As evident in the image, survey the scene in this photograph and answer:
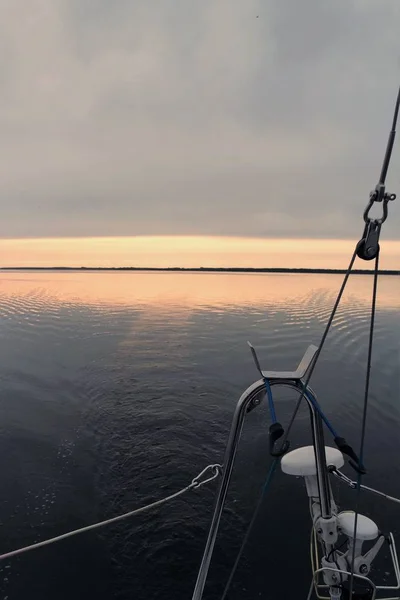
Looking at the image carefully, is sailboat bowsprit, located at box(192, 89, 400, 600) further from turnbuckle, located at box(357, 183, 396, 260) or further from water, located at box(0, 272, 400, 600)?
water, located at box(0, 272, 400, 600)

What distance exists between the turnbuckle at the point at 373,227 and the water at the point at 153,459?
14.4 ft

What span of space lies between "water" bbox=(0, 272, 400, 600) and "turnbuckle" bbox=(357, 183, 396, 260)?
4396 millimetres

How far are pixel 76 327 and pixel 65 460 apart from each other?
17.6 meters

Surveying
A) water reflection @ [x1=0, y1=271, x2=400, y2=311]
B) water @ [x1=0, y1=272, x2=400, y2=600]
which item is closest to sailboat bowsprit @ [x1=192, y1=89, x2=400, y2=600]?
water @ [x1=0, y1=272, x2=400, y2=600]

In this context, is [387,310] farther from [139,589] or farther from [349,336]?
[139,589]

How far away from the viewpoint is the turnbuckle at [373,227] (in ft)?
9.07

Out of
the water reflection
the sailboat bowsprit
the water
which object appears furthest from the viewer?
the water reflection

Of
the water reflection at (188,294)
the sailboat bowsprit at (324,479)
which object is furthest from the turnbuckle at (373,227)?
the water reflection at (188,294)

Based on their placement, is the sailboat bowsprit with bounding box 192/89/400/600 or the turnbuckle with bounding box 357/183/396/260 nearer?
the turnbuckle with bounding box 357/183/396/260

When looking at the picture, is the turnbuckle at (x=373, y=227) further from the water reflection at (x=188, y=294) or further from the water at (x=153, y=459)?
the water reflection at (x=188, y=294)

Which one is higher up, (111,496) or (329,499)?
(329,499)

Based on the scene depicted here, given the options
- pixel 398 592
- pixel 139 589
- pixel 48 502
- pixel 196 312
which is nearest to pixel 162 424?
pixel 48 502

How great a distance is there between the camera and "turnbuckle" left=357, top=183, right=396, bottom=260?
2.76 m

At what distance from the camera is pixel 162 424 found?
378 inches
